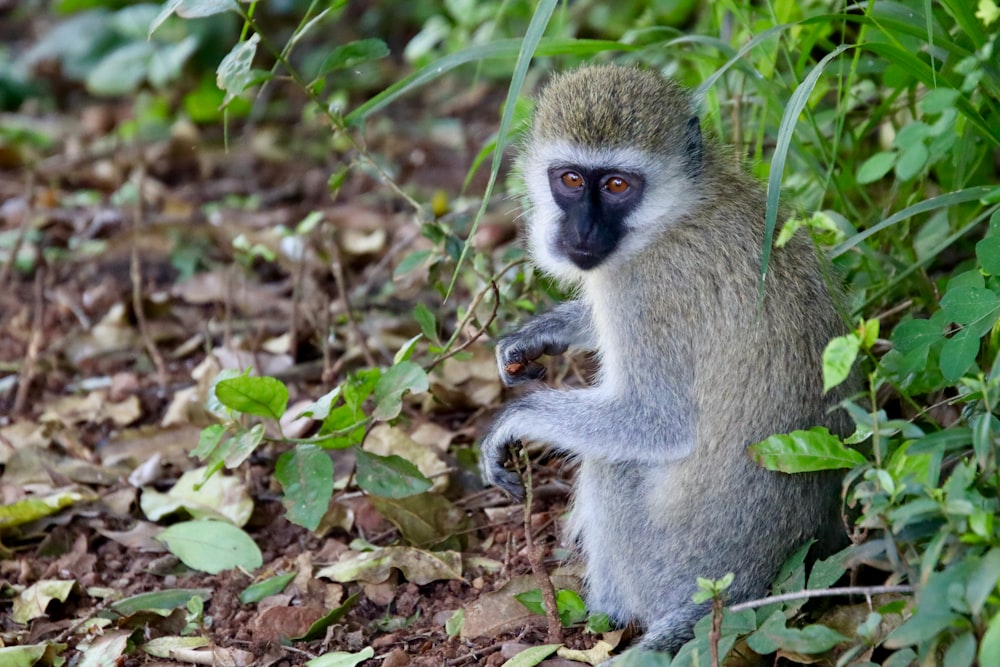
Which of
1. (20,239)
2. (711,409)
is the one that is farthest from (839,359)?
(20,239)

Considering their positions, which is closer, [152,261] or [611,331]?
[611,331]

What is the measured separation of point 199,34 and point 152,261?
3675mm

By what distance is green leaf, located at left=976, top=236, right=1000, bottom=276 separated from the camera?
11.4 feet

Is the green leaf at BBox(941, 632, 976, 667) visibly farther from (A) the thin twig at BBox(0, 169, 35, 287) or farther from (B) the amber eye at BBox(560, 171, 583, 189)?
(A) the thin twig at BBox(0, 169, 35, 287)

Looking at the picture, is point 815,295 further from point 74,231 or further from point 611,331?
point 74,231

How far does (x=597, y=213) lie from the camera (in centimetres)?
414

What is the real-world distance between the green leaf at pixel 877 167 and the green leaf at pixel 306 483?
218 centimetres

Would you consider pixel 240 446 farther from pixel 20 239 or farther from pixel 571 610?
pixel 20 239

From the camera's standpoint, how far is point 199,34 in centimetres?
1010

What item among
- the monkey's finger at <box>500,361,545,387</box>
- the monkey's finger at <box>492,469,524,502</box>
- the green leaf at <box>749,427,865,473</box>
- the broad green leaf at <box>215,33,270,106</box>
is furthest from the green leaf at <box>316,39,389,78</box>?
the green leaf at <box>749,427,865,473</box>

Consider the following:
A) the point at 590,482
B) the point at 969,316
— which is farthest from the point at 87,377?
the point at 969,316

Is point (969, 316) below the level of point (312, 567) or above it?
above

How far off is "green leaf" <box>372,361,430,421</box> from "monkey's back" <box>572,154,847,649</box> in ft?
2.28

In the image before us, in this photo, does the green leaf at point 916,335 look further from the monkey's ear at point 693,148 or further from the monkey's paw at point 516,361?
the monkey's paw at point 516,361
